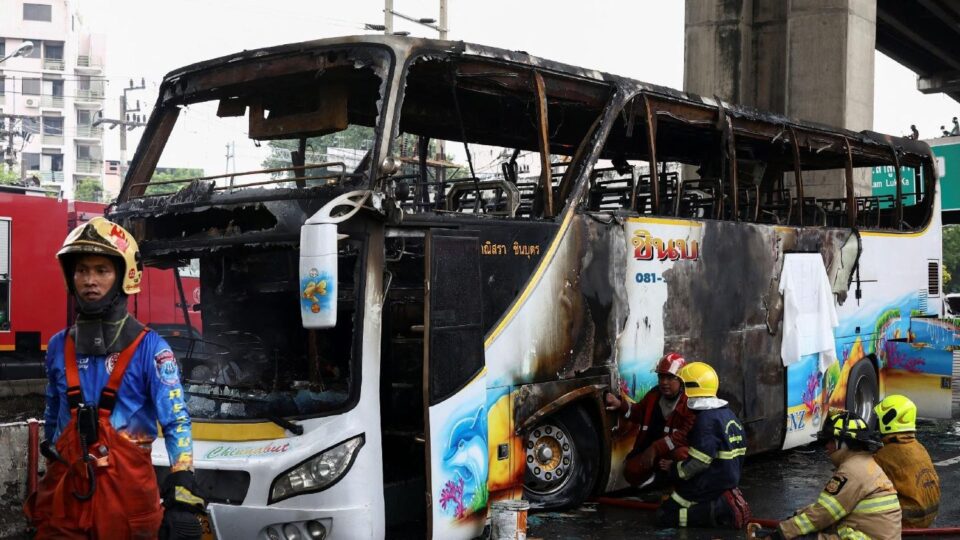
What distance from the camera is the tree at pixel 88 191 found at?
75375 mm

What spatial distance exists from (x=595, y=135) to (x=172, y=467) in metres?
5.00

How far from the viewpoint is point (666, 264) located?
9500 millimetres

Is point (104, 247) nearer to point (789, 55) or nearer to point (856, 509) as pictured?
point (856, 509)

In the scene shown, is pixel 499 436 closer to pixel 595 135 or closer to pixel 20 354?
pixel 595 135

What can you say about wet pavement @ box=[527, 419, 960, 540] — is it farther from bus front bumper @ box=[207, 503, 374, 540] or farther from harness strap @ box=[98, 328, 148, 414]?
harness strap @ box=[98, 328, 148, 414]

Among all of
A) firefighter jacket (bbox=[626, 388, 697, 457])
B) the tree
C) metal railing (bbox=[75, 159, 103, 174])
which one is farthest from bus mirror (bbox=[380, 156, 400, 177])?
metal railing (bbox=[75, 159, 103, 174])

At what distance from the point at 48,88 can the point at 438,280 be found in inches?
3158

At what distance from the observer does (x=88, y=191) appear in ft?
248

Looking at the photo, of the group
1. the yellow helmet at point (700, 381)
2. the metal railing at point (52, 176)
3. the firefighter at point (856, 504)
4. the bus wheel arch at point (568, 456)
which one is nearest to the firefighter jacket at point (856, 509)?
the firefighter at point (856, 504)

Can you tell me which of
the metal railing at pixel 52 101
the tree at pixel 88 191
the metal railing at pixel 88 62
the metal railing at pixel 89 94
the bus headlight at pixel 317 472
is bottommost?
the bus headlight at pixel 317 472

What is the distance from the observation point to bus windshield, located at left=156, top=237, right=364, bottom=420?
670 centimetres

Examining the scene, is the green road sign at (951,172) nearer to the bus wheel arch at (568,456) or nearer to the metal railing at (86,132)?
the bus wheel arch at (568,456)

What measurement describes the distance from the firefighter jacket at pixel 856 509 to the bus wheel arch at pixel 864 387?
652 centimetres

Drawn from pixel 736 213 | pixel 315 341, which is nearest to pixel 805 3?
pixel 736 213
